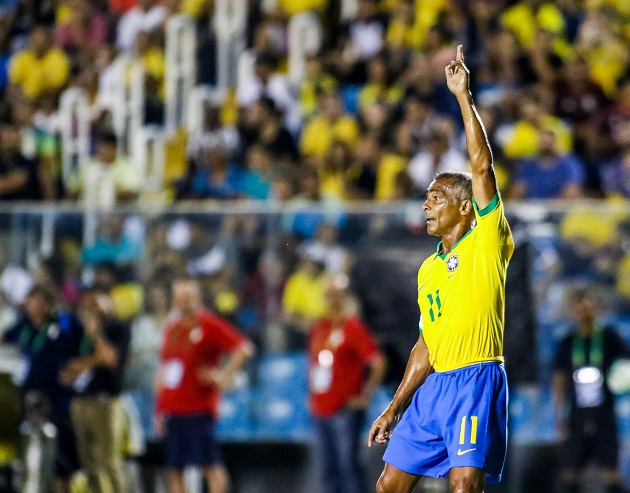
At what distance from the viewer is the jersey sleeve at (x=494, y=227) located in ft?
17.8

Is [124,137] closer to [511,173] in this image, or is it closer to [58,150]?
[58,150]

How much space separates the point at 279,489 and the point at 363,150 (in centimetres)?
304

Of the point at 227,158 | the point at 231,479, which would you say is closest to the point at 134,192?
the point at 227,158

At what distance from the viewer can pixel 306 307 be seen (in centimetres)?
1020

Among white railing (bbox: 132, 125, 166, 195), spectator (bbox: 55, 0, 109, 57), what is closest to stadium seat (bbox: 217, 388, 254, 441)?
white railing (bbox: 132, 125, 166, 195)

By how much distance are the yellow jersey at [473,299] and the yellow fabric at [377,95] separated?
249 inches

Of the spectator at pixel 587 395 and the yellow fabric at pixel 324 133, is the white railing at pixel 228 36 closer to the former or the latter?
the yellow fabric at pixel 324 133

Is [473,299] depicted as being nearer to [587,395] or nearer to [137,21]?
[587,395]

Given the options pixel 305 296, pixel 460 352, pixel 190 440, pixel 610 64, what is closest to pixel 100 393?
Result: pixel 190 440

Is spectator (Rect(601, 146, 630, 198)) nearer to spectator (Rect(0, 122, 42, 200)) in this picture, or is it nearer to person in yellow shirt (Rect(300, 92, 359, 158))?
person in yellow shirt (Rect(300, 92, 359, 158))

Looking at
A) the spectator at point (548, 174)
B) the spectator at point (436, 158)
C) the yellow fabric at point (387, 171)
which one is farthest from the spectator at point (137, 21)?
the spectator at point (548, 174)

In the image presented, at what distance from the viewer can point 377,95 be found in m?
12.1

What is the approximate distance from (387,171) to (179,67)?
10.6ft

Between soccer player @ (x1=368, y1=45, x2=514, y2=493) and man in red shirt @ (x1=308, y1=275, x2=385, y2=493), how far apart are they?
4.12 metres
